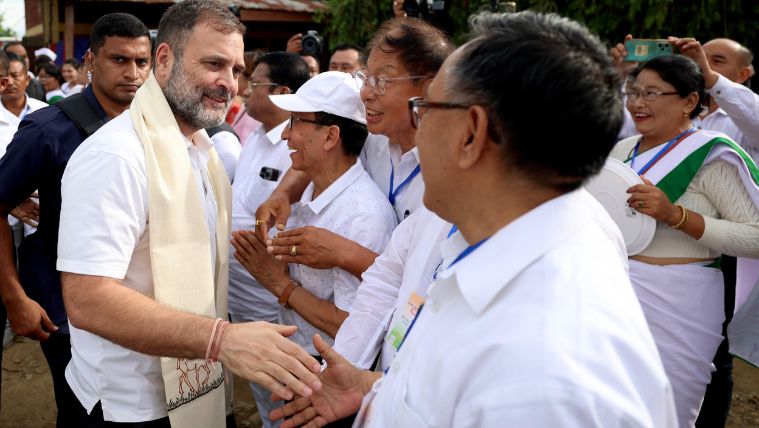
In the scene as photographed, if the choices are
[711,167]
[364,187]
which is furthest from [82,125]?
[711,167]

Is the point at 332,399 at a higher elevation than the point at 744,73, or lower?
lower

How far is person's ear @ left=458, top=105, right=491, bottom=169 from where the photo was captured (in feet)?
3.51

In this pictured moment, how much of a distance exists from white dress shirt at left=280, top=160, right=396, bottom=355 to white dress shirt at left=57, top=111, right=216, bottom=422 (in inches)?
23.4

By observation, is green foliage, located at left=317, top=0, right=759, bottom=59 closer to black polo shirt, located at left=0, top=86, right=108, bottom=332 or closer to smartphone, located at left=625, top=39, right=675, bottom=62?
smartphone, located at left=625, top=39, right=675, bottom=62

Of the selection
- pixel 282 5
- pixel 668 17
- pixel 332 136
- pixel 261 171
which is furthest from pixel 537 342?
pixel 282 5


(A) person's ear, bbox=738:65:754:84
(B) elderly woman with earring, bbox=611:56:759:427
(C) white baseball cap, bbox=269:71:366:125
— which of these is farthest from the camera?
(A) person's ear, bbox=738:65:754:84

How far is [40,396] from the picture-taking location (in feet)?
14.8

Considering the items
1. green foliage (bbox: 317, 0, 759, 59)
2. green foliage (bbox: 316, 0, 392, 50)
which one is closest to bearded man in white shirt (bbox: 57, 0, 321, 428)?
green foliage (bbox: 317, 0, 759, 59)

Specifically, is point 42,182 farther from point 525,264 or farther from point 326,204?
point 525,264

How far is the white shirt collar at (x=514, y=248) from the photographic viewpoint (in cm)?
100

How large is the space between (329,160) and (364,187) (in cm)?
20

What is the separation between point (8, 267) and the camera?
2646mm

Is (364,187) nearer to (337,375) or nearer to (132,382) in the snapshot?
(337,375)

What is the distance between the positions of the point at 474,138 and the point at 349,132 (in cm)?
161
